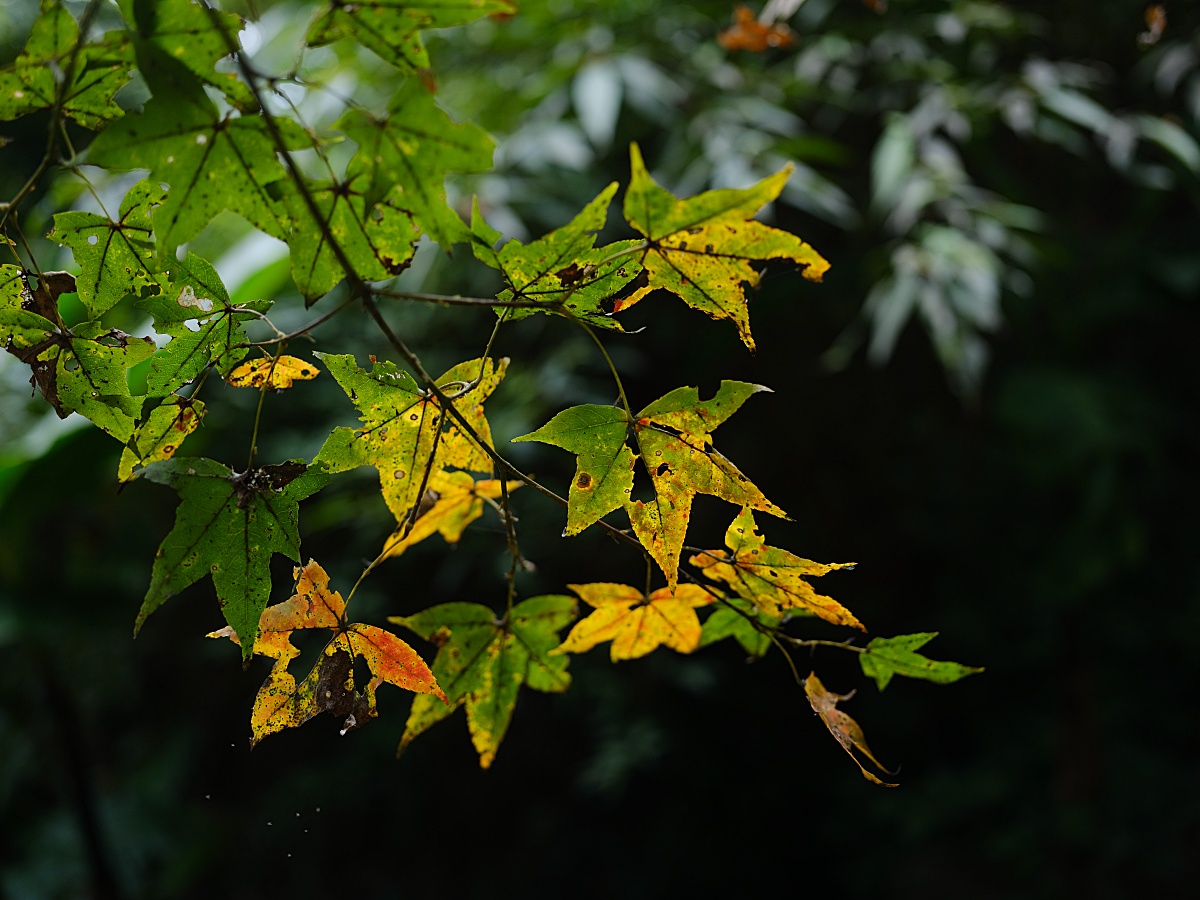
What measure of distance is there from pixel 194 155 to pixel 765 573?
17cm

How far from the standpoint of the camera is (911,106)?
1166 mm

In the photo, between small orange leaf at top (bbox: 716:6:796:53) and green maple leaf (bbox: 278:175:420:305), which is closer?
green maple leaf (bbox: 278:175:420:305)

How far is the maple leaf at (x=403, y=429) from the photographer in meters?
0.23

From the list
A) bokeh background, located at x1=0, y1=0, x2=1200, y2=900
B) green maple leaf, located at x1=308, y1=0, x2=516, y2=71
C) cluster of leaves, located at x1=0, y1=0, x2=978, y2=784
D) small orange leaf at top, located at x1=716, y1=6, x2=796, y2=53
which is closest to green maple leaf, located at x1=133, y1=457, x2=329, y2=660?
cluster of leaves, located at x1=0, y1=0, x2=978, y2=784

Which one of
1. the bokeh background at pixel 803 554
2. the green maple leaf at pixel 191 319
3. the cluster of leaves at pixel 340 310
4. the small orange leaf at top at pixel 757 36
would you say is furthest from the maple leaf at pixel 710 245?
the bokeh background at pixel 803 554

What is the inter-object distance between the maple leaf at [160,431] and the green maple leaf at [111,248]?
32 millimetres

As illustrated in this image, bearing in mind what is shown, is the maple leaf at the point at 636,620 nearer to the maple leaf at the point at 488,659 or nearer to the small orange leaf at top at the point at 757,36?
the maple leaf at the point at 488,659

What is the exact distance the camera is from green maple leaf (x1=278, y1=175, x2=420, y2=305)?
199 millimetres

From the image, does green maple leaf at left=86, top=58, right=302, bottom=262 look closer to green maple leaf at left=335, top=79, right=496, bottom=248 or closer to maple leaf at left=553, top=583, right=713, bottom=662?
green maple leaf at left=335, top=79, right=496, bottom=248

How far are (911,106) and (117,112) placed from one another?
3.83ft

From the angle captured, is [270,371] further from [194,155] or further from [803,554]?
[803,554]

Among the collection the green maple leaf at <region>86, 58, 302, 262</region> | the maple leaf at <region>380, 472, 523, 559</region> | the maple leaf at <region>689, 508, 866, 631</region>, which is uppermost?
the green maple leaf at <region>86, 58, 302, 262</region>

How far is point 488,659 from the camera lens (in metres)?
0.27

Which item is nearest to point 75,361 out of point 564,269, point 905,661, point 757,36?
point 564,269
